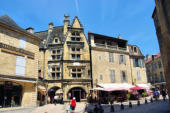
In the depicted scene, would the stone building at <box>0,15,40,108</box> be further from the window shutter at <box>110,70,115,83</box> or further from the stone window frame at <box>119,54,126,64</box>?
the stone window frame at <box>119,54,126,64</box>

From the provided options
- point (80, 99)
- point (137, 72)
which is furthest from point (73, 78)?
point (137, 72)

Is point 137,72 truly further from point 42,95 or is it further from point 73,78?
point 42,95

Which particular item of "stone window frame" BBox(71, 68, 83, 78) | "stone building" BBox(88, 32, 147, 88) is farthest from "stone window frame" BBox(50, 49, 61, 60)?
"stone building" BBox(88, 32, 147, 88)

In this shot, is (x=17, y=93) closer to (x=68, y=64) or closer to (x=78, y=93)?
(x=68, y=64)

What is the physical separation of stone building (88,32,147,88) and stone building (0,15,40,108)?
9242 millimetres

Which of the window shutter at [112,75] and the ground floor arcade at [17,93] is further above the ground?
the window shutter at [112,75]

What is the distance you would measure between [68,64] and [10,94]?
9.14 metres

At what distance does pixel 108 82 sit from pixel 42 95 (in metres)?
9.50

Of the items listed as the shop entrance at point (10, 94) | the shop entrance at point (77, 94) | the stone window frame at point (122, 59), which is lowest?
the shop entrance at point (77, 94)

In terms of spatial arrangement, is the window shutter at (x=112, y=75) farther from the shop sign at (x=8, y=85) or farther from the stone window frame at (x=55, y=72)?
the shop sign at (x=8, y=85)

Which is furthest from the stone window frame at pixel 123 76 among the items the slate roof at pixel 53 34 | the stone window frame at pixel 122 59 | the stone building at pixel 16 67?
the stone building at pixel 16 67

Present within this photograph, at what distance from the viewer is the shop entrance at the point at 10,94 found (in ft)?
37.3

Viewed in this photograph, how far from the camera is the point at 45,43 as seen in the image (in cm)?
2209

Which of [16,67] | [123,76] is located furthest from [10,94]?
[123,76]
